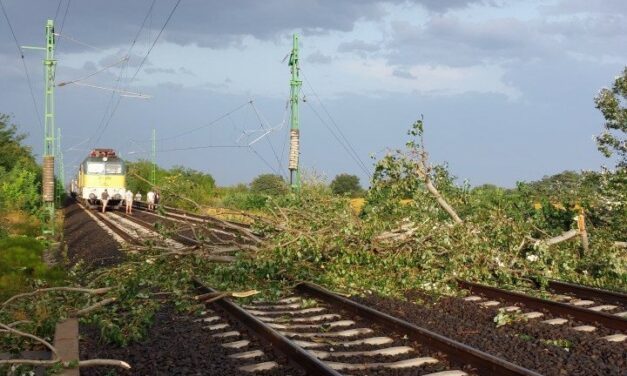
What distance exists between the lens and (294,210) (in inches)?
581

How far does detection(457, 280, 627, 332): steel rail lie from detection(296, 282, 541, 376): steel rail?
2640 millimetres

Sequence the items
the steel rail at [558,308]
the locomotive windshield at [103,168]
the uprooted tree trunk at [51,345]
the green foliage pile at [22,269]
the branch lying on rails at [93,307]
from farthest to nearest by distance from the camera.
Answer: the locomotive windshield at [103,168]
the green foliage pile at [22,269]
the branch lying on rails at [93,307]
the steel rail at [558,308]
the uprooted tree trunk at [51,345]

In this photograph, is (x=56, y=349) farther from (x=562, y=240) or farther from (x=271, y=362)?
(x=562, y=240)

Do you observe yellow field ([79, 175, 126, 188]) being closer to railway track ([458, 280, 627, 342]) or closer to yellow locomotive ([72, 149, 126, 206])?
yellow locomotive ([72, 149, 126, 206])

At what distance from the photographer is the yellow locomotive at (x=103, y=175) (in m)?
47.3

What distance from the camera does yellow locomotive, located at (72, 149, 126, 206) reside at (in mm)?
47344

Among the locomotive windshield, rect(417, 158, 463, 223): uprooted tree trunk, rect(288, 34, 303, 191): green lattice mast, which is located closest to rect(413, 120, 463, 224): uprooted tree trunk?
rect(417, 158, 463, 223): uprooted tree trunk

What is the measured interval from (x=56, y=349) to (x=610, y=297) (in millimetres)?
8188

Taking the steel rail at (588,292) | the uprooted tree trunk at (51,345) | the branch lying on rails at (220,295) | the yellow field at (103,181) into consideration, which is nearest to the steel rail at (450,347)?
the branch lying on rails at (220,295)

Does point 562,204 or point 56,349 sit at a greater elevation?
point 562,204

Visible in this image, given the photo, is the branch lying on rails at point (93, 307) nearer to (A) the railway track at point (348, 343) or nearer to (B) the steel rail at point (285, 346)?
(A) the railway track at point (348, 343)

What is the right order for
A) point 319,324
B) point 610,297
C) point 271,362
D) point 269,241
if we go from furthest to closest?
1. point 269,241
2. point 610,297
3. point 319,324
4. point 271,362

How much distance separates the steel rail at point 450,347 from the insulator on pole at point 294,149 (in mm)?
20090

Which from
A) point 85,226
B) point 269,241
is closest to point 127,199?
point 85,226
